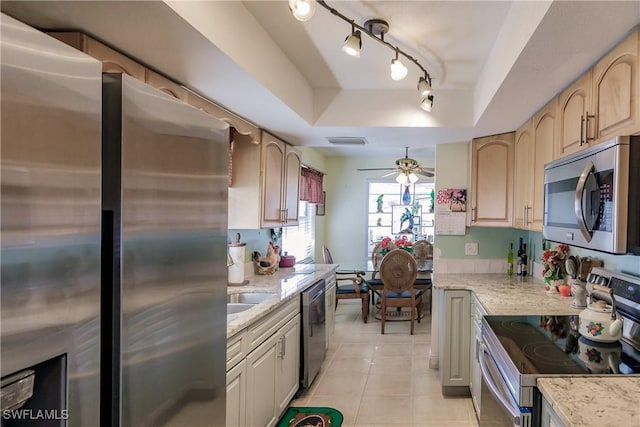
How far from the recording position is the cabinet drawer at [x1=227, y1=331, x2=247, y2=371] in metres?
1.72

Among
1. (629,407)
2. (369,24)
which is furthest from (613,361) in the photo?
(369,24)

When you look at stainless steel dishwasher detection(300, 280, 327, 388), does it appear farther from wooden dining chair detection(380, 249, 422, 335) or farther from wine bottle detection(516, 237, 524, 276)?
wine bottle detection(516, 237, 524, 276)

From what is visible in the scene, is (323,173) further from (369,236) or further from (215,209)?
(215,209)

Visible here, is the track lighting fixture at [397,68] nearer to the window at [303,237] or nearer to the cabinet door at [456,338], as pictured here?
the cabinet door at [456,338]

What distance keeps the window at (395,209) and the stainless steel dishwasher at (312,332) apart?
122 inches

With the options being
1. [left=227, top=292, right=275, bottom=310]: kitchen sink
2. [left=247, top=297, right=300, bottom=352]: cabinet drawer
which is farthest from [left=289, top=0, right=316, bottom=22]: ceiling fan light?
[left=227, top=292, right=275, bottom=310]: kitchen sink

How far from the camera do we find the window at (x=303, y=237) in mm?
4855

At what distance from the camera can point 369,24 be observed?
71.7 inches

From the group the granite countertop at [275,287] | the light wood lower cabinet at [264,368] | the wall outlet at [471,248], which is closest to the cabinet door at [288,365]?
the light wood lower cabinet at [264,368]

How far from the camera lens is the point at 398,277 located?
4.57 m

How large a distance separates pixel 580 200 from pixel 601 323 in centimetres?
55

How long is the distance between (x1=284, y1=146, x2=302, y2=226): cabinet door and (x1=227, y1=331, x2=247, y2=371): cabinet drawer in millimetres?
1677

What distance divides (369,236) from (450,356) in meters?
3.54

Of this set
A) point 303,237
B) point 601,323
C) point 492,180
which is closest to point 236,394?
point 601,323
